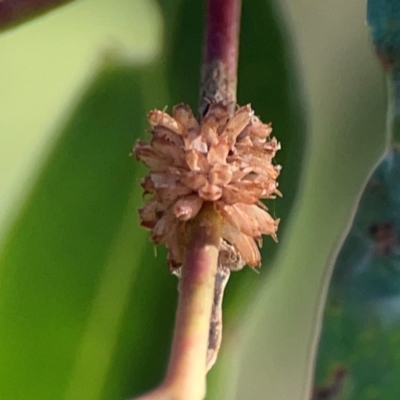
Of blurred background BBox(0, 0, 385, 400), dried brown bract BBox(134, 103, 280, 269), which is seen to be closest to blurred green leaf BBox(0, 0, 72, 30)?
blurred background BBox(0, 0, 385, 400)

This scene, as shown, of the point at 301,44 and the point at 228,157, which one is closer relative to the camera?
the point at 228,157

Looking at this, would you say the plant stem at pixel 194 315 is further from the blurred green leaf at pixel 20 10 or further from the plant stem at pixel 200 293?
the blurred green leaf at pixel 20 10

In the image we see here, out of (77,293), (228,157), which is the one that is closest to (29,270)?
(77,293)

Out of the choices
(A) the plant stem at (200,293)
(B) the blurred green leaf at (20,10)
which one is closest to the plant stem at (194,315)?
(A) the plant stem at (200,293)

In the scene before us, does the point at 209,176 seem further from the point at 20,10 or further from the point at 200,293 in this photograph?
the point at 20,10

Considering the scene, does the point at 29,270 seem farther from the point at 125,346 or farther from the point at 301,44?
the point at 301,44

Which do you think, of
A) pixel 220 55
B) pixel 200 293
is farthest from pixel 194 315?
pixel 220 55

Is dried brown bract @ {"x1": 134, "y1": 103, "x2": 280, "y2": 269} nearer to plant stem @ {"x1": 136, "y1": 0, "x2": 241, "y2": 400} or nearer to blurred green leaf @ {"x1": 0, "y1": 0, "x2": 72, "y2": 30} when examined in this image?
plant stem @ {"x1": 136, "y1": 0, "x2": 241, "y2": 400}
